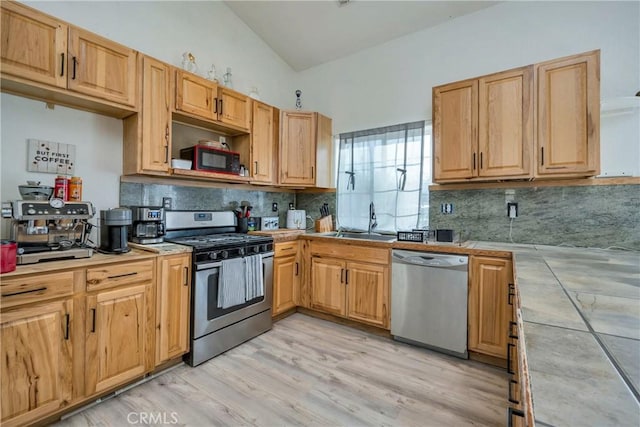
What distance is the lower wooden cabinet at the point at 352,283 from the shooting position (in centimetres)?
274

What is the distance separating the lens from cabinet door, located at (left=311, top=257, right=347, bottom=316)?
2971mm

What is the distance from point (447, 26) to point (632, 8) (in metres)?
1.41

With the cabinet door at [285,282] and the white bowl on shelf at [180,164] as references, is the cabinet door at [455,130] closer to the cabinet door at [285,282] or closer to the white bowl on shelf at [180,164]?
the cabinet door at [285,282]

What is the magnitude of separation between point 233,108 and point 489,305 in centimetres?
293

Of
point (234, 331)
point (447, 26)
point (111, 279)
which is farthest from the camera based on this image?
point (447, 26)

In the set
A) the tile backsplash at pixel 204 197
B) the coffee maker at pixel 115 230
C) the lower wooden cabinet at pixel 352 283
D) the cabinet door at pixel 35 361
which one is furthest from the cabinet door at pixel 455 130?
the cabinet door at pixel 35 361

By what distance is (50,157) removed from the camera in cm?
205

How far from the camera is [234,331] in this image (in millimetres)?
2471

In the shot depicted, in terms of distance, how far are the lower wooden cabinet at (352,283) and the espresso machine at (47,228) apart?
6.63ft

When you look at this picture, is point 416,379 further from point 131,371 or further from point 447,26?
point 447,26

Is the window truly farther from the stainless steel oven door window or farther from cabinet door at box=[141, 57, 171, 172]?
cabinet door at box=[141, 57, 171, 172]

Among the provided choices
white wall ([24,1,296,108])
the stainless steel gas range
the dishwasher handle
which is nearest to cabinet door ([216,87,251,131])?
white wall ([24,1,296,108])

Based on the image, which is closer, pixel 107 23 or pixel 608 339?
pixel 608 339

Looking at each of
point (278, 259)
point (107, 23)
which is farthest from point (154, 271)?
point (107, 23)
